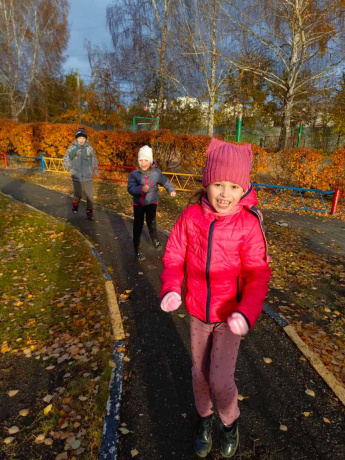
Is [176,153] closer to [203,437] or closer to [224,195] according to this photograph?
[224,195]

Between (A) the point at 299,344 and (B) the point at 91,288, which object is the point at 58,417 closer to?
(B) the point at 91,288

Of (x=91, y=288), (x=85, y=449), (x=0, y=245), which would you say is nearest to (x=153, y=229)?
(x=91, y=288)

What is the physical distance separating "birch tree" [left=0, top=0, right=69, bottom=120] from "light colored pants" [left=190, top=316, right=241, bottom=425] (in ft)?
110

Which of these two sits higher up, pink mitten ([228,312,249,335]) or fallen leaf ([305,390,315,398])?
pink mitten ([228,312,249,335])

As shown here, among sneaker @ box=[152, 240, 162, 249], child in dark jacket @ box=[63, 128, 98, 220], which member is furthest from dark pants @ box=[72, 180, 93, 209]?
sneaker @ box=[152, 240, 162, 249]

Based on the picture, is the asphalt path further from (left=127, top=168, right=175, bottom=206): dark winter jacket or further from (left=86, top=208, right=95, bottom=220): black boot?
(left=86, top=208, right=95, bottom=220): black boot

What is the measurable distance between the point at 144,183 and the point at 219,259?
3515 mm

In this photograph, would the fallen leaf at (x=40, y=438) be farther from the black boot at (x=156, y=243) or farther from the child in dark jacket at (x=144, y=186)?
the black boot at (x=156, y=243)

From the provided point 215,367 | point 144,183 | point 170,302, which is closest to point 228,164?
point 170,302

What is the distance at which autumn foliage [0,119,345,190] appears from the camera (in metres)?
10.9

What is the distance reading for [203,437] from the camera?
2279 mm

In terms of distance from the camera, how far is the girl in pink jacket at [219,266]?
1.97 meters

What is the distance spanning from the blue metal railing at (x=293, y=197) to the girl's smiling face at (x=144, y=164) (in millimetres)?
6234

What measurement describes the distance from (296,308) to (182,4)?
2252cm
